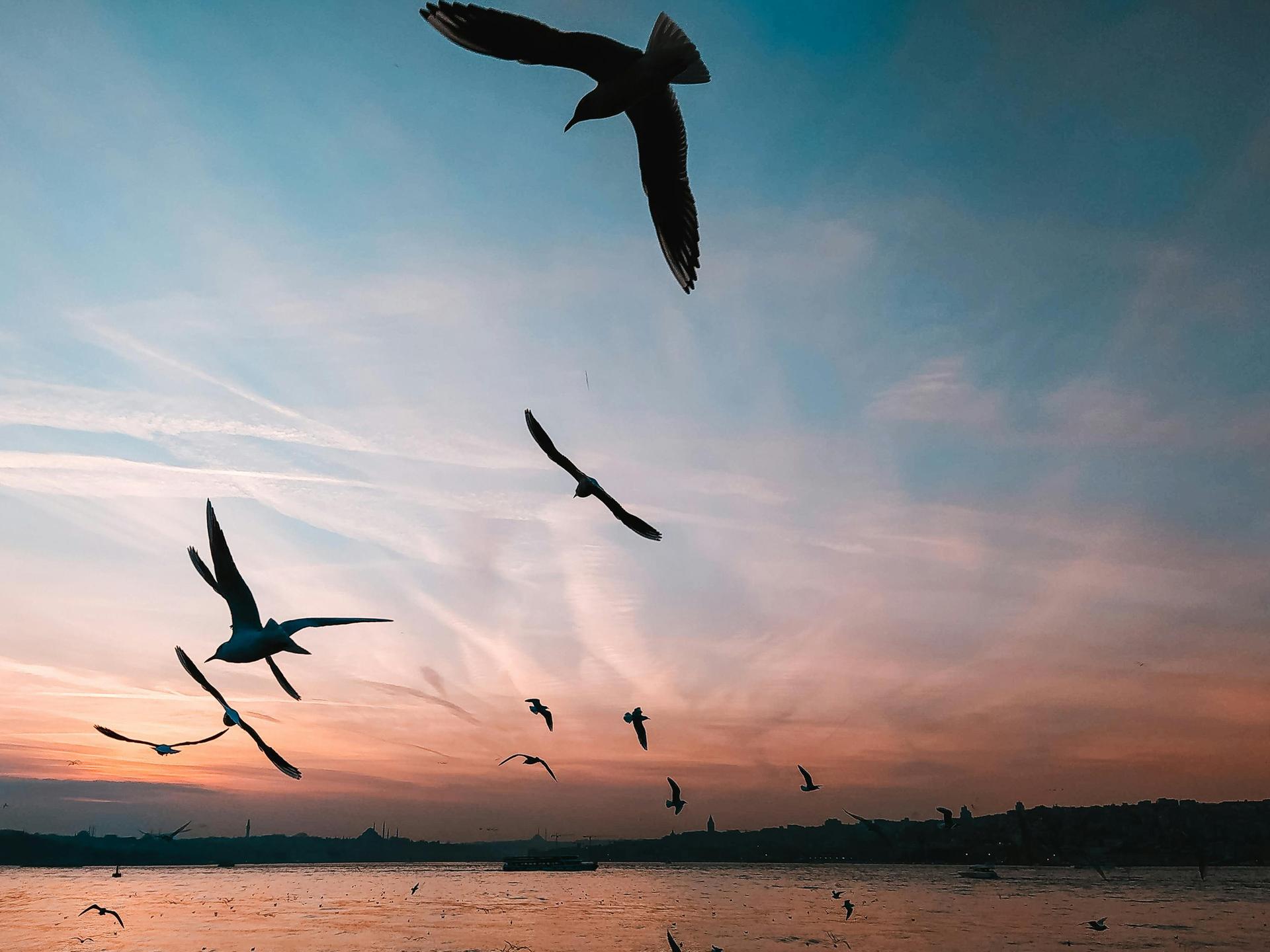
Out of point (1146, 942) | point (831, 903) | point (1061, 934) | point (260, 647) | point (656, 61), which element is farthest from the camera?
point (831, 903)

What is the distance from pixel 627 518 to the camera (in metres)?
7.11

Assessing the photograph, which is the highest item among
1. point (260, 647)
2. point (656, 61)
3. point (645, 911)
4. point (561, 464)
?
point (656, 61)

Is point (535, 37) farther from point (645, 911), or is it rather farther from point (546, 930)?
point (645, 911)

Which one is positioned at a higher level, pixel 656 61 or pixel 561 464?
pixel 656 61

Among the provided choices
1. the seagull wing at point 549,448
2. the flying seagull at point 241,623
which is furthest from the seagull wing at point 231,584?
the seagull wing at point 549,448

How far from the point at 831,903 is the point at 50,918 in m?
74.5

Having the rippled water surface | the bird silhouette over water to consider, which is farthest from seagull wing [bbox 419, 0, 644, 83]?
the rippled water surface

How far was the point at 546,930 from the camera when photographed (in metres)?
64.5

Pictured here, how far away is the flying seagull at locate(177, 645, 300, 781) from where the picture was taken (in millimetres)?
8133

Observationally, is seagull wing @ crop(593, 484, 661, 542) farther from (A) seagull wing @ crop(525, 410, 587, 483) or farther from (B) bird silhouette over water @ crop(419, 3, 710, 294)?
(B) bird silhouette over water @ crop(419, 3, 710, 294)

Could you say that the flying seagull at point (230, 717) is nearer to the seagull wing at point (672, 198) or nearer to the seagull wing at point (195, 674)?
the seagull wing at point (195, 674)

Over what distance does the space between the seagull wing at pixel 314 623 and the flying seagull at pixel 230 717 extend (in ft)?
3.82

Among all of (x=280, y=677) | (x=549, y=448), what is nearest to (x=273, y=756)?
(x=280, y=677)

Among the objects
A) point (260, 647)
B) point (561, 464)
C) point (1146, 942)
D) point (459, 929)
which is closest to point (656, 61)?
point (561, 464)
